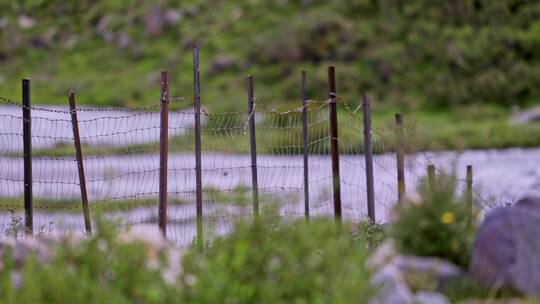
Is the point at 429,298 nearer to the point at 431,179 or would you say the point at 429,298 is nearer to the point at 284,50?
the point at 431,179

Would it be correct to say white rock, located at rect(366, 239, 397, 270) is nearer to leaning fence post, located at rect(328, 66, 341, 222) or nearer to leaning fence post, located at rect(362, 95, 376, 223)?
leaning fence post, located at rect(328, 66, 341, 222)

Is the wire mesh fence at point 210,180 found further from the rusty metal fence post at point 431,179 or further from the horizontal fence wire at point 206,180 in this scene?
the rusty metal fence post at point 431,179

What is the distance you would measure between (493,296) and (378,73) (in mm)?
38154

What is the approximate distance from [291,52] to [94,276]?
39716mm

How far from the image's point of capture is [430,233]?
841cm

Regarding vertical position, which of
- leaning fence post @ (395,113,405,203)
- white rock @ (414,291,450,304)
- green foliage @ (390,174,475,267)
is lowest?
white rock @ (414,291,450,304)

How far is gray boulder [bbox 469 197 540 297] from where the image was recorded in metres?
7.69

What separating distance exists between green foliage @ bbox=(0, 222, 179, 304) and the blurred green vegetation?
32.0 meters

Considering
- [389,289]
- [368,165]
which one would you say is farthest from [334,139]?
[389,289]

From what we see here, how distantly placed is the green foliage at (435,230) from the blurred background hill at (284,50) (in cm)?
3305

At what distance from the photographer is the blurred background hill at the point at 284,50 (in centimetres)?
4425

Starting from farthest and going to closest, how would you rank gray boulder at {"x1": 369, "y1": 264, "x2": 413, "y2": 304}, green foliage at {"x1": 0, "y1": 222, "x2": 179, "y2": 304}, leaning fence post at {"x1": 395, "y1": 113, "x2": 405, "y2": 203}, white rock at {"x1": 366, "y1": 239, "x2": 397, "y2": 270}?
leaning fence post at {"x1": 395, "y1": 113, "x2": 405, "y2": 203}, white rock at {"x1": 366, "y1": 239, "x2": 397, "y2": 270}, gray boulder at {"x1": 369, "y1": 264, "x2": 413, "y2": 304}, green foliage at {"x1": 0, "y1": 222, "x2": 179, "y2": 304}

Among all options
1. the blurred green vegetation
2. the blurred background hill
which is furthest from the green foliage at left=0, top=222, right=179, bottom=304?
the blurred background hill

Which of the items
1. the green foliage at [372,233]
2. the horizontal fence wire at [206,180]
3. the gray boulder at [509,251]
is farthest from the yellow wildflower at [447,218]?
the green foliage at [372,233]
